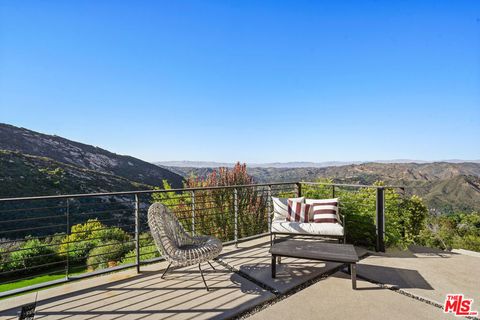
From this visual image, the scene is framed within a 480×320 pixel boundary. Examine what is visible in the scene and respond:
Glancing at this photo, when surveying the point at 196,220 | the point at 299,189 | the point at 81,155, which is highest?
the point at 81,155

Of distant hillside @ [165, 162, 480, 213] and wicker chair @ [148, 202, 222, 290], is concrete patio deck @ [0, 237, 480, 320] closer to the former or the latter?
wicker chair @ [148, 202, 222, 290]

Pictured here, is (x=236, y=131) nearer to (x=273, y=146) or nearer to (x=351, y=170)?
(x=273, y=146)

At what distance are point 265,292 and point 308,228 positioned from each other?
146 centimetres

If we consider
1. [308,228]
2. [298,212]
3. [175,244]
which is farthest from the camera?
[298,212]

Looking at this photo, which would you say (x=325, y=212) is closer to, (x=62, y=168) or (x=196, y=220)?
(x=196, y=220)

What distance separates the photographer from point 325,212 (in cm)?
415

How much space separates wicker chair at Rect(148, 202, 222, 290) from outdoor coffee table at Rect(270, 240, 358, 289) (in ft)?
2.47

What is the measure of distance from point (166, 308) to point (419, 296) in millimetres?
2607

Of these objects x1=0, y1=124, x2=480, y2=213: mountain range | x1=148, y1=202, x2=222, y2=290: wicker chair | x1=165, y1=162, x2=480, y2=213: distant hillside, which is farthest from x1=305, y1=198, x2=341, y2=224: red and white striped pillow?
x1=165, y1=162, x2=480, y2=213: distant hillside

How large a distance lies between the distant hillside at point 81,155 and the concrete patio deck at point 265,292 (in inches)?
1122

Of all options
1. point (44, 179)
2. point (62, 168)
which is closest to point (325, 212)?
point (44, 179)

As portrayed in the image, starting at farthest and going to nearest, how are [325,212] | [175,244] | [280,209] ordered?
[280,209]
[325,212]
[175,244]

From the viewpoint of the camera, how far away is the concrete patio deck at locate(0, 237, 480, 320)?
2371mm

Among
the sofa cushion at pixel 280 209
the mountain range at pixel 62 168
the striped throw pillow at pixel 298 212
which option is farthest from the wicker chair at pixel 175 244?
the mountain range at pixel 62 168
